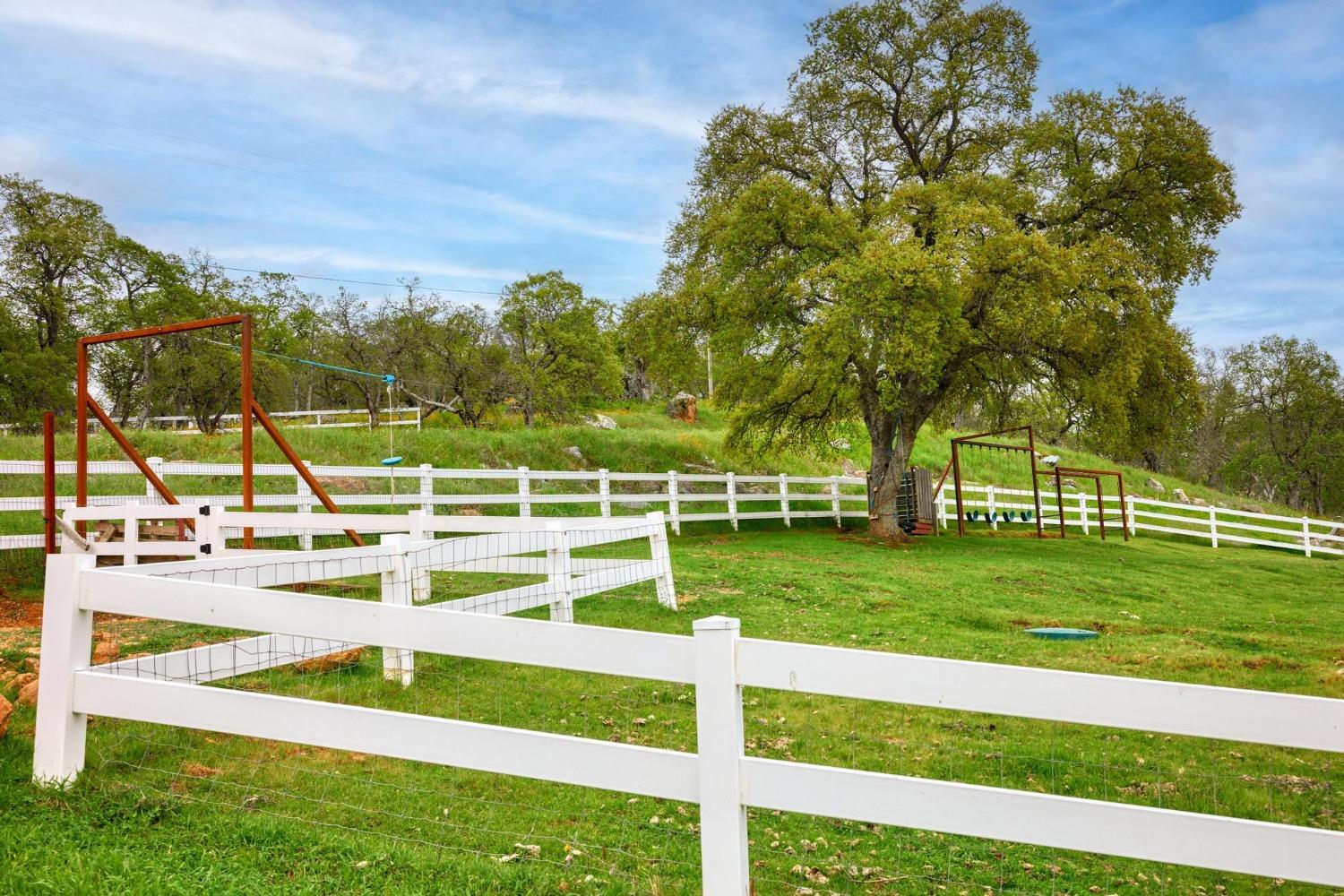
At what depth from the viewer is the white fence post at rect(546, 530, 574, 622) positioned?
772 cm

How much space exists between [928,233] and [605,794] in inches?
778

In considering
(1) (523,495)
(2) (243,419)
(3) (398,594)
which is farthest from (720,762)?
(1) (523,495)

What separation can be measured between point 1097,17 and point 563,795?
14.2m

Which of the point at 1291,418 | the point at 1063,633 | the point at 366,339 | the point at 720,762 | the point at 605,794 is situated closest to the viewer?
the point at 720,762

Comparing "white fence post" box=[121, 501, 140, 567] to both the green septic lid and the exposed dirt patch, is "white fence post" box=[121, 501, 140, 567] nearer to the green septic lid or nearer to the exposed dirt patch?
the exposed dirt patch

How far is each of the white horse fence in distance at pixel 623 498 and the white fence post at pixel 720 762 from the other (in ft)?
36.0

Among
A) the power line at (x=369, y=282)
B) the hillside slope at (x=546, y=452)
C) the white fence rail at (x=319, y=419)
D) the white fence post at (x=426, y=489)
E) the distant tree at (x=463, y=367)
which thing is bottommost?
the white fence post at (x=426, y=489)

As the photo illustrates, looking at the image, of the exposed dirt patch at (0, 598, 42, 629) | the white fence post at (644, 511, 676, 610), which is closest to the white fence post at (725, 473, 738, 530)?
the white fence post at (644, 511, 676, 610)

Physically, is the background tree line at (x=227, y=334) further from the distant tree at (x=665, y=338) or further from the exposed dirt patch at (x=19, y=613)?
the exposed dirt patch at (x=19, y=613)

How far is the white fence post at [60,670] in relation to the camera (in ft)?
12.6

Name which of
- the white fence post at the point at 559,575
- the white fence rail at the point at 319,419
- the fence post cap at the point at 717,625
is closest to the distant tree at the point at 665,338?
the white fence rail at the point at 319,419

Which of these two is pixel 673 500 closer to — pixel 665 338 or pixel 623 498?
pixel 623 498

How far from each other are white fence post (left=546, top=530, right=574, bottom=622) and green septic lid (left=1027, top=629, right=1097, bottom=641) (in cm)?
540

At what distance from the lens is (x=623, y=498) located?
19328mm
